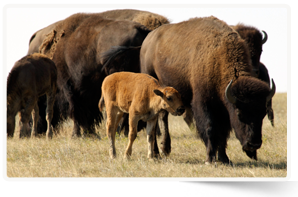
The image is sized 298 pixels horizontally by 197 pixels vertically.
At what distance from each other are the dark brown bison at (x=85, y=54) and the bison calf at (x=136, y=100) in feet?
4.74

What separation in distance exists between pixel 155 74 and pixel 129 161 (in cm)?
167

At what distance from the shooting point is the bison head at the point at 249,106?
16.6 feet

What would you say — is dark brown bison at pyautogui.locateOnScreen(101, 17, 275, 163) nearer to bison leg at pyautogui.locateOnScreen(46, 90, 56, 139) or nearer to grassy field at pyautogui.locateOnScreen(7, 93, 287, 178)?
grassy field at pyautogui.locateOnScreen(7, 93, 287, 178)

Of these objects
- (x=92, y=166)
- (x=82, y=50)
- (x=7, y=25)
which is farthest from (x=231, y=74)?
(x=82, y=50)

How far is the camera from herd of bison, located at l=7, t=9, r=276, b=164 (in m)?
5.29

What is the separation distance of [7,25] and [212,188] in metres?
3.23

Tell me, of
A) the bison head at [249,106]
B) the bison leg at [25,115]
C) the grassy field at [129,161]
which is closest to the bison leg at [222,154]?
the grassy field at [129,161]

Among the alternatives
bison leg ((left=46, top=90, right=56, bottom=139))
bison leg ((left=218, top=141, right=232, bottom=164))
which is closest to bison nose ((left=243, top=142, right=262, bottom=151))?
bison leg ((left=218, top=141, right=232, bottom=164))

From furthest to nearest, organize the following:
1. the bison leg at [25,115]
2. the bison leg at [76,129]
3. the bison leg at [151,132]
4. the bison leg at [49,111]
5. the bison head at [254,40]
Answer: the bison leg at [76,129]
the bison leg at [49,111]
the bison leg at [25,115]
the bison head at [254,40]
the bison leg at [151,132]

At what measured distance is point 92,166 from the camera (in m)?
5.25

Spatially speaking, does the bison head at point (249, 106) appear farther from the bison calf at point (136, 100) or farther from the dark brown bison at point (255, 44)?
the dark brown bison at point (255, 44)

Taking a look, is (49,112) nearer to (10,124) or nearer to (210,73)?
(10,124)

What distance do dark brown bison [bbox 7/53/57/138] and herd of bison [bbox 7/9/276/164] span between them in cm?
2

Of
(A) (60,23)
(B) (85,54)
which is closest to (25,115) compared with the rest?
(B) (85,54)
